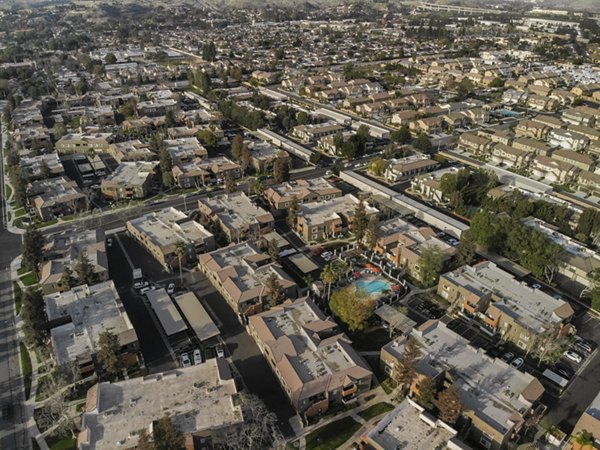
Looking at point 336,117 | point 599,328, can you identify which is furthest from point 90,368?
point 336,117

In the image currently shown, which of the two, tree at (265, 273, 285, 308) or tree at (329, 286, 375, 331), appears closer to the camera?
tree at (329, 286, 375, 331)

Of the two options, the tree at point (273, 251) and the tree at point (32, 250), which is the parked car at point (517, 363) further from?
the tree at point (32, 250)

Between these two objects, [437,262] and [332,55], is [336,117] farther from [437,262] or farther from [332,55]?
[332,55]

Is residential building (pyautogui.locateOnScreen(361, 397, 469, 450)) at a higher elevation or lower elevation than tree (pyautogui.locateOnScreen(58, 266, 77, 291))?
higher

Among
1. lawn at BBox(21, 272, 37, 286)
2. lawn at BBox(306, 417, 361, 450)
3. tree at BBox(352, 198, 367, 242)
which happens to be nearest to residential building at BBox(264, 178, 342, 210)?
tree at BBox(352, 198, 367, 242)

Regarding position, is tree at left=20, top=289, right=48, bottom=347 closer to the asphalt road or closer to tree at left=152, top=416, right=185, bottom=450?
the asphalt road

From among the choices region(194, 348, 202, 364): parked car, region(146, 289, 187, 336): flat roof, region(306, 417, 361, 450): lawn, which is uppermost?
region(146, 289, 187, 336): flat roof

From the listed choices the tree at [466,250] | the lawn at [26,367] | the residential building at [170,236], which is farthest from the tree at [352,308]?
the lawn at [26,367]

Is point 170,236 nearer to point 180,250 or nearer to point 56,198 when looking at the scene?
point 180,250
